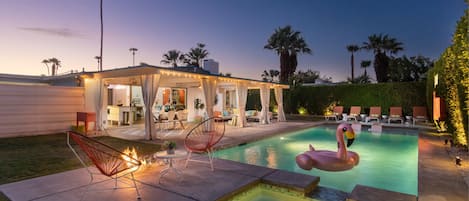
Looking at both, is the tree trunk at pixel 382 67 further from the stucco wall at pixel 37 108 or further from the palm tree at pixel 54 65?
the palm tree at pixel 54 65

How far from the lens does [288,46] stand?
75.3 feet

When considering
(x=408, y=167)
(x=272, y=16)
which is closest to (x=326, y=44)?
(x=272, y=16)

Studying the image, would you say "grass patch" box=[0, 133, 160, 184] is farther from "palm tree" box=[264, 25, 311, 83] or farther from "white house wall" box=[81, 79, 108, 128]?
"palm tree" box=[264, 25, 311, 83]

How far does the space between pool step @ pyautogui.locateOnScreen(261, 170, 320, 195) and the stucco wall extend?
9.23m

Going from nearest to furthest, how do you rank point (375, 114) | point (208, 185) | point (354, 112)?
point (208, 185) → point (375, 114) → point (354, 112)

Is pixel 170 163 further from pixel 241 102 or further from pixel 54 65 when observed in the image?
pixel 54 65

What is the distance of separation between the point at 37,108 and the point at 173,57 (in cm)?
2306

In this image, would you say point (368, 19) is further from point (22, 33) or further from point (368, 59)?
point (22, 33)

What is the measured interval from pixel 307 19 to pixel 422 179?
18175mm

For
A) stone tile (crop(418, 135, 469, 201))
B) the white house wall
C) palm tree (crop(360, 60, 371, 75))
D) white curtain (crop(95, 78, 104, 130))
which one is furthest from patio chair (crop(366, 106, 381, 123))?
palm tree (crop(360, 60, 371, 75))

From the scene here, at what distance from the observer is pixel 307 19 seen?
2012 centimetres

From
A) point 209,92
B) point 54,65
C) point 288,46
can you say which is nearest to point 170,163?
point 209,92

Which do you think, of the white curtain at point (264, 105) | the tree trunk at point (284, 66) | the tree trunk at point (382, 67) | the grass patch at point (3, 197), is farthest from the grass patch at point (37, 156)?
the tree trunk at point (382, 67)

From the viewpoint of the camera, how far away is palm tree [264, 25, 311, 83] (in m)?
22.9
